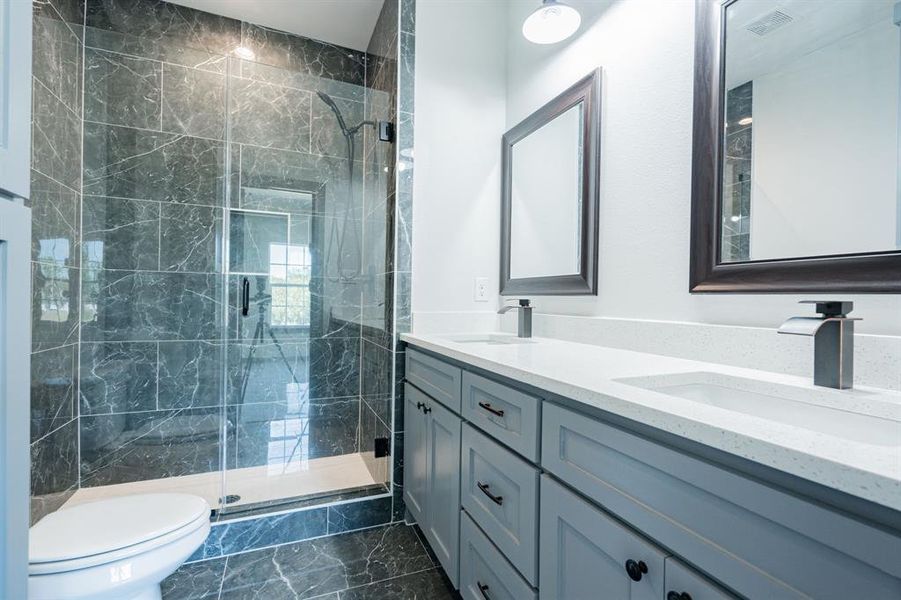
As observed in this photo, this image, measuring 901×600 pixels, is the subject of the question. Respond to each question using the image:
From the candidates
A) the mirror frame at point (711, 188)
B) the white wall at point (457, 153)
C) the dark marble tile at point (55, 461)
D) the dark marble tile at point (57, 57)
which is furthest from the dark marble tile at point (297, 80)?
the dark marble tile at point (55, 461)

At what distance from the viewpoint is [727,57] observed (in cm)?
114

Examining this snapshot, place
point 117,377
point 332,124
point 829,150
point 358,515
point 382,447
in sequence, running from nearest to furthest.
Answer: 1. point 829,150
2. point 358,515
3. point 382,447
4. point 117,377
5. point 332,124

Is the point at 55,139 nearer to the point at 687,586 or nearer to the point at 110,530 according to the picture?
the point at 110,530

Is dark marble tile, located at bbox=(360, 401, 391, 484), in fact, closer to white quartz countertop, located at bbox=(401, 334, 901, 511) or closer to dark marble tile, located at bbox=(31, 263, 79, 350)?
white quartz countertop, located at bbox=(401, 334, 901, 511)

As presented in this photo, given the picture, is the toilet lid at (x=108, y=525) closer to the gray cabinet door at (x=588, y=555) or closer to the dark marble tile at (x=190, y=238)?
the gray cabinet door at (x=588, y=555)

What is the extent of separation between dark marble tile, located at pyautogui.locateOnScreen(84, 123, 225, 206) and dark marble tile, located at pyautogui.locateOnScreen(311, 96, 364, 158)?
0.54 metres

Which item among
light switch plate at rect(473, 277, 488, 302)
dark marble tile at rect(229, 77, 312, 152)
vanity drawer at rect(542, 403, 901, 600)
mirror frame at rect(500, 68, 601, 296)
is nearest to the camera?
vanity drawer at rect(542, 403, 901, 600)

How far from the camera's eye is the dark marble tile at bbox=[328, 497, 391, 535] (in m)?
1.89

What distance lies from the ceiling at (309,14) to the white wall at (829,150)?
2.09 meters

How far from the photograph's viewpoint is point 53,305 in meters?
1.81

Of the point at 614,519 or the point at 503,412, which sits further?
the point at 503,412

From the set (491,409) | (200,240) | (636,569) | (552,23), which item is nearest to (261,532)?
(491,409)

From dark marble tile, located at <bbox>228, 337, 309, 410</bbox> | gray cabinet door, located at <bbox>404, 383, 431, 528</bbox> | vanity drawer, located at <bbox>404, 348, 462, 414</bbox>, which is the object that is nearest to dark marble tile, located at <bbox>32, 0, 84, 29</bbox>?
dark marble tile, located at <bbox>228, 337, 309, 410</bbox>

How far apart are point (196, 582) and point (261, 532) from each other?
0.27 m
